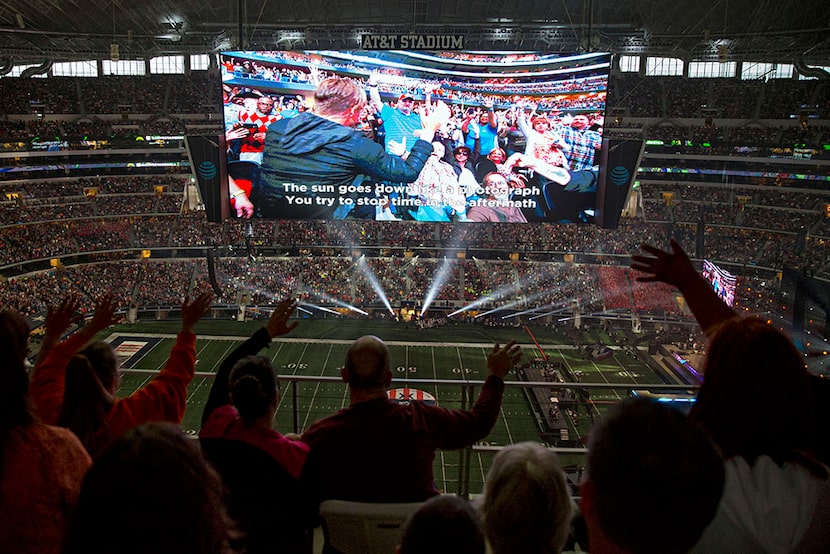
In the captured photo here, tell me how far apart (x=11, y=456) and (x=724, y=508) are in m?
1.83

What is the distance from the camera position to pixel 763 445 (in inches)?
65.5

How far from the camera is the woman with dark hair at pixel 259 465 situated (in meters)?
2.20

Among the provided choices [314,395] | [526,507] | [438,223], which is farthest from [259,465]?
[438,223]

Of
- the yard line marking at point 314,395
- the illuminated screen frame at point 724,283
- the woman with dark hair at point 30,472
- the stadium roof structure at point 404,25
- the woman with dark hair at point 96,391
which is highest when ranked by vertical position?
the stadium roof structure at point 404,25

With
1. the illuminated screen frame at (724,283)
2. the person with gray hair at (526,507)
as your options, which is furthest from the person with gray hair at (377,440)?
the illuminated screen frame at (724,283)

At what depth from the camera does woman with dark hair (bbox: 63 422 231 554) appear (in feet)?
3.56

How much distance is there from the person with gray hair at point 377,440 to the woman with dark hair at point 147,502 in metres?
1.13

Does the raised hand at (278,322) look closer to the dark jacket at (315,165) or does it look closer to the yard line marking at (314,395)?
the dark jacket at (315,165)

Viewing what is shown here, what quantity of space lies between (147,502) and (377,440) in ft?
4.32

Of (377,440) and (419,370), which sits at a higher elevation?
(377,440)

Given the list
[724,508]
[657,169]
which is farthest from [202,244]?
[724,508]

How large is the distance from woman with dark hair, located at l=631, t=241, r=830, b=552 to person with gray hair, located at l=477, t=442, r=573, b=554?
1.33 feet

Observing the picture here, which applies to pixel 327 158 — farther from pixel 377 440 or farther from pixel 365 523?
pixel 365 523

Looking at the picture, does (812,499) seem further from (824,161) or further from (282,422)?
(824,161)
